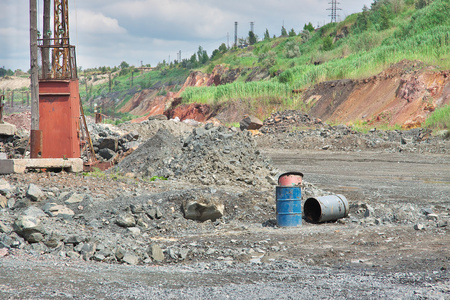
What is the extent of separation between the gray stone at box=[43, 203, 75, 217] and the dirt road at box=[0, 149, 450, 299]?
204cm

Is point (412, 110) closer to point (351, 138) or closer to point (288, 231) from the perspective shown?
point (351, 138)

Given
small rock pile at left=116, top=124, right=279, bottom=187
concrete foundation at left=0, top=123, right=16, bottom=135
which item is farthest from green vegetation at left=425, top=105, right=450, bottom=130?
concrete foundation at left=0, top=123, right=16, bottom=135

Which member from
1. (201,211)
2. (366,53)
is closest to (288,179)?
(201,211)

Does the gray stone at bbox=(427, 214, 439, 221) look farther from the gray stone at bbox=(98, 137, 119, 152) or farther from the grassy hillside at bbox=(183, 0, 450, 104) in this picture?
the grassy hillside at bbox=(183, 0, 450, 104)

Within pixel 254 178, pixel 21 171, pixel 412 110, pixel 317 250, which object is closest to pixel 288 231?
pixel 317 250

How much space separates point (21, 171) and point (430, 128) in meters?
20.8

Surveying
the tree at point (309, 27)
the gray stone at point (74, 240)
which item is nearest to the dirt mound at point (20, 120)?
the gray stone at point (74, 240)

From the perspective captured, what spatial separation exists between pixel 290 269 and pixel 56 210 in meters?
4.29

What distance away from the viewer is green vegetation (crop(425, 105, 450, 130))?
2369 cm

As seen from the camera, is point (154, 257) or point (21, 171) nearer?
point (154, 257)

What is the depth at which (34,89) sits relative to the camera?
1241 centimetres

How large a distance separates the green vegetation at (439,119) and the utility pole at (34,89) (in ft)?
64.8

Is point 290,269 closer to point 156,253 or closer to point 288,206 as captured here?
point 156,253

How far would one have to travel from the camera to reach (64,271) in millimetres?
4926
